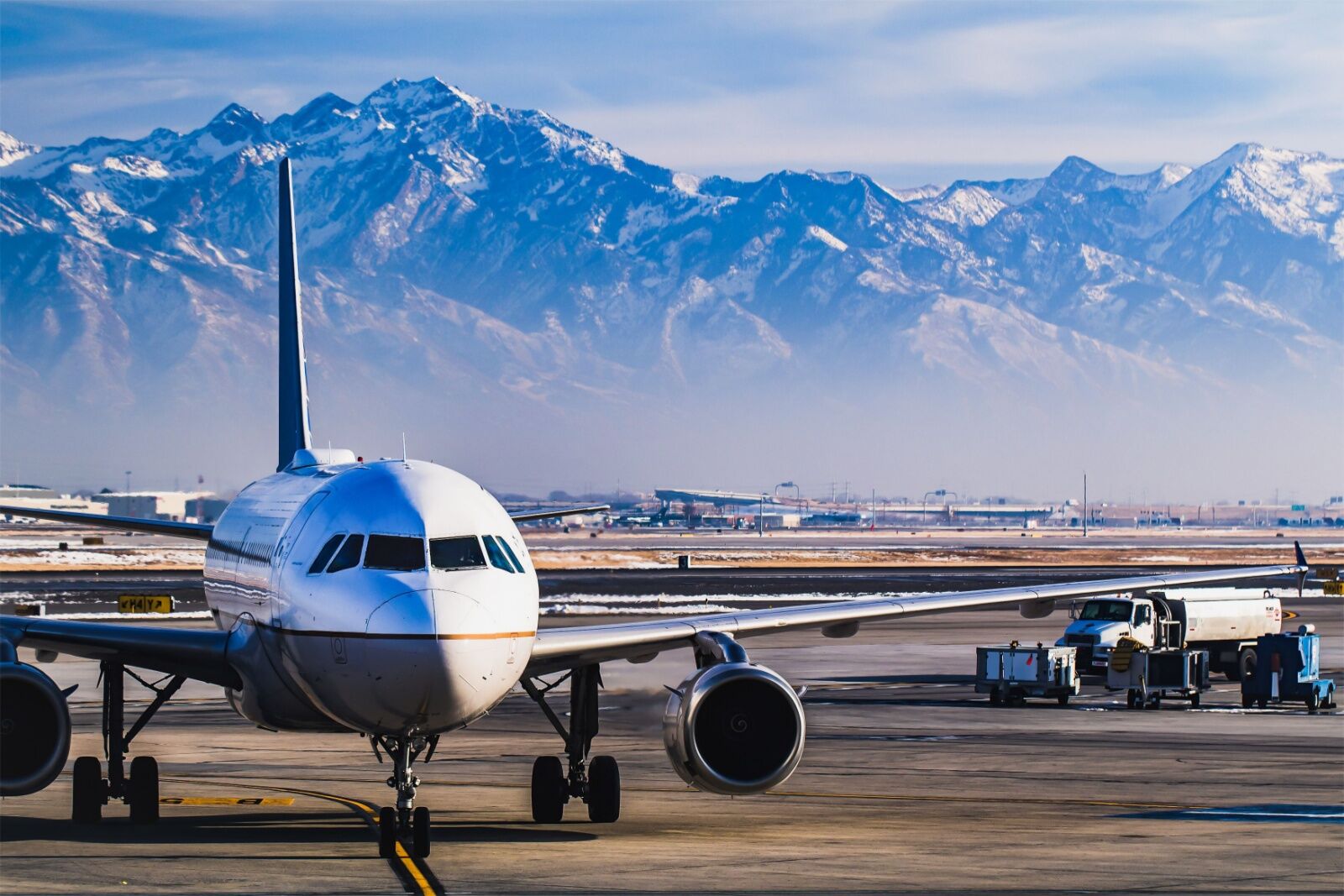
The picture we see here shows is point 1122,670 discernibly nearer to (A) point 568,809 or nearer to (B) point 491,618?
(A) point 568,809

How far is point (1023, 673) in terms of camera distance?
45.1 metres

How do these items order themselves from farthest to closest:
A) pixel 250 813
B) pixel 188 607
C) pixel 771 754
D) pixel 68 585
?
pixel 68 585 < pixel 188 607 < pixel 250 813 < pixel 771 754

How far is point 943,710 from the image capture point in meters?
43.1

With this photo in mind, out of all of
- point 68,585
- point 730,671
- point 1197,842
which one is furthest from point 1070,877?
point 68,585

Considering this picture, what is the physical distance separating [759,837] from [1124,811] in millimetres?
6006

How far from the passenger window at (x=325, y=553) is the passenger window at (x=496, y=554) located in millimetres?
1638

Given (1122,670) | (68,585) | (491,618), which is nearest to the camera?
(491,618)

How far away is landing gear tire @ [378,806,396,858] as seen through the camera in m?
21.9

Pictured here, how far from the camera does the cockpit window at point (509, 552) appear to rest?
21592 mm

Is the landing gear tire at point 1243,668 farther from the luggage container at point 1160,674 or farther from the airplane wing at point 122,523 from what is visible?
the airplane wing at point 122,523

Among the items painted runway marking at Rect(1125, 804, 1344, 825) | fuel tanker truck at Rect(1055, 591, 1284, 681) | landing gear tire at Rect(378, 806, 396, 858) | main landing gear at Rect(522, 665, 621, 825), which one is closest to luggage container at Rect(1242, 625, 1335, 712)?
fuel tanker truck at Rect(1055, 591, 1284, 681)

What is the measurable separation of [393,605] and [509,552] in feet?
6.22

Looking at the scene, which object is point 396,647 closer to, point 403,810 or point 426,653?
point 426,653

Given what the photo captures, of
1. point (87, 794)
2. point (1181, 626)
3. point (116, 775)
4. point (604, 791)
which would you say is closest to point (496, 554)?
point (604, 791)
